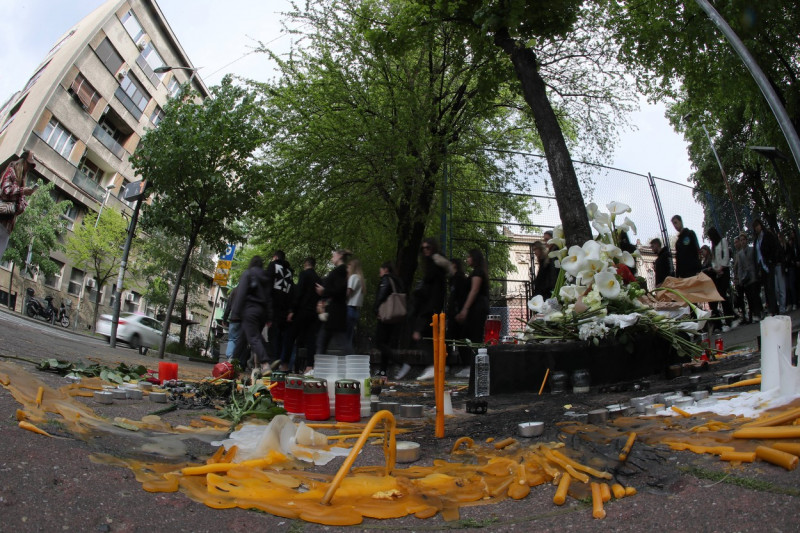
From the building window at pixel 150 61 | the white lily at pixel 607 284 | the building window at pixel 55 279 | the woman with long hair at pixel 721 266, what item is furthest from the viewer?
the building window at pixel 150 61

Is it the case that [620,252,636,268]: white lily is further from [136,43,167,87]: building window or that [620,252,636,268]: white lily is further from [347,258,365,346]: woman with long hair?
[136,43,167,87]: building window

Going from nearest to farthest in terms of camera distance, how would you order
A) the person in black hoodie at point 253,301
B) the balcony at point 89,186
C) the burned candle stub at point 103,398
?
1. the burned candle stub at point 103,398
2. the person in black hoodie at point 253,301
3. the balcony at point 89,186

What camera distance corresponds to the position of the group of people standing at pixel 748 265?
11047 millimetres

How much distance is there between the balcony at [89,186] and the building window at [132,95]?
5.80 m

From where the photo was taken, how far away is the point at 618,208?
6.69 m

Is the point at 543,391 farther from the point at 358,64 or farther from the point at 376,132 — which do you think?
the point at 358,64

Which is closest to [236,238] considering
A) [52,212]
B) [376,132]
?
[376,132]

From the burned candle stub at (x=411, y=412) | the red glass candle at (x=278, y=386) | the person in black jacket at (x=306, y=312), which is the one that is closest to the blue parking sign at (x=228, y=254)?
the person in black jacket at (x=306, y=312)

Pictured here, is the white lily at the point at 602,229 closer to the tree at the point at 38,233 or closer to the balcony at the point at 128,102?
the tree at the point at 38,233

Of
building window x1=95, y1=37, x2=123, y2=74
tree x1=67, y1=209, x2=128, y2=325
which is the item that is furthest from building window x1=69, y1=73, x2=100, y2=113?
tree x1=67, y1=209, x2=128, y2=325

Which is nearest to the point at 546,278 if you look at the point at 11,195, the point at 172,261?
the point at 11,195

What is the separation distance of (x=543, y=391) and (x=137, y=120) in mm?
42447

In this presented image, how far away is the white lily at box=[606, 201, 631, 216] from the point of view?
660 cm

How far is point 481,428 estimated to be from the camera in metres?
3.84
